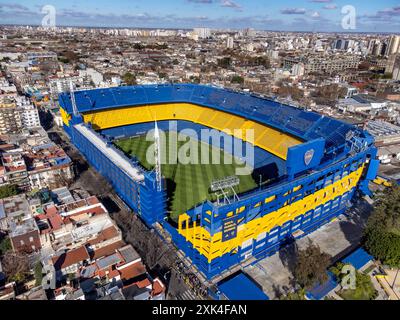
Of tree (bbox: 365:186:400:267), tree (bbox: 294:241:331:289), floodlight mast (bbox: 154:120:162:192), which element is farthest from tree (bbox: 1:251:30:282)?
tree (bbox: 365:186:400:267)

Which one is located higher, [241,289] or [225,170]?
[225,170]

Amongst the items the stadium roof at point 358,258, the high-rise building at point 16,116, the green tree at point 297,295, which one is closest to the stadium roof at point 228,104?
the high-rise building at point 16,116

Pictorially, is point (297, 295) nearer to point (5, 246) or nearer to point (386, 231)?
point (386, 231)

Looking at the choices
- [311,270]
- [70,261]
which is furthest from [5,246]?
[311,270]

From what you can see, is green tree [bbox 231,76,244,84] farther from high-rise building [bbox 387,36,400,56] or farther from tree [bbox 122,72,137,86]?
high-rise building [bbox 387,36,400,56]

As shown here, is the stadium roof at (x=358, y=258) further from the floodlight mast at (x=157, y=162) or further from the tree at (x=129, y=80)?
the tree at (x=129, y=80)
